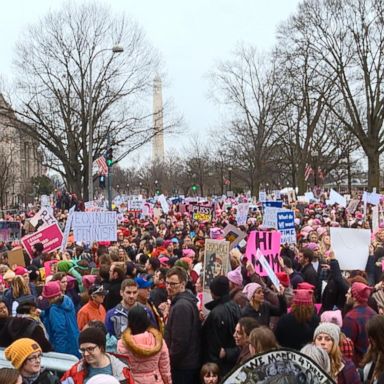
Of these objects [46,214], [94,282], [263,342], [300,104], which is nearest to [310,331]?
[263,342]

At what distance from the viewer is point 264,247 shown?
8.80m

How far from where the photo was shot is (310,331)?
623 cm

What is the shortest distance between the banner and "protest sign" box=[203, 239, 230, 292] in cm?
492

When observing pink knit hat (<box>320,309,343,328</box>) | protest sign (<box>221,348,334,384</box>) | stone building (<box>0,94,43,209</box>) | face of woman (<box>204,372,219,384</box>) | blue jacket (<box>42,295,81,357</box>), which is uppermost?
stone building (<box>0,94,43,209</box>)

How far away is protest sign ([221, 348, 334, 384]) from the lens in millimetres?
2814

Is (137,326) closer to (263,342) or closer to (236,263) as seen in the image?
(263,342)

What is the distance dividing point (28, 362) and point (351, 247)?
588 cm

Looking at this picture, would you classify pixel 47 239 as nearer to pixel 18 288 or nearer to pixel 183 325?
pixel 18 288

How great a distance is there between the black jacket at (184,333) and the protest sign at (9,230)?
44.3ft

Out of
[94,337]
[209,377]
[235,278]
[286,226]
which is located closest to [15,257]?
[286,226]

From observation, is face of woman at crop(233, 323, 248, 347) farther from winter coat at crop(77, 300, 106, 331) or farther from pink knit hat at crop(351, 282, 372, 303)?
winter coat at crop(77, 300, 106, 331)

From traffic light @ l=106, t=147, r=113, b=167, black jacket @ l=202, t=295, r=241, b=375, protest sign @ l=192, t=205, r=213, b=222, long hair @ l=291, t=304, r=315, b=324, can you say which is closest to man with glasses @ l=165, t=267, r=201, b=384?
black jacket @ l=202, t=295, r=241, b=375

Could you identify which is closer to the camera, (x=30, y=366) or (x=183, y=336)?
(x=30, y=366)

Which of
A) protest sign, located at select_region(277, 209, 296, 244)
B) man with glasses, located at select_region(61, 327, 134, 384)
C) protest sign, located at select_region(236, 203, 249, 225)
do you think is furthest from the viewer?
protest sign, located at select_region(236, 203, 249, 225)
